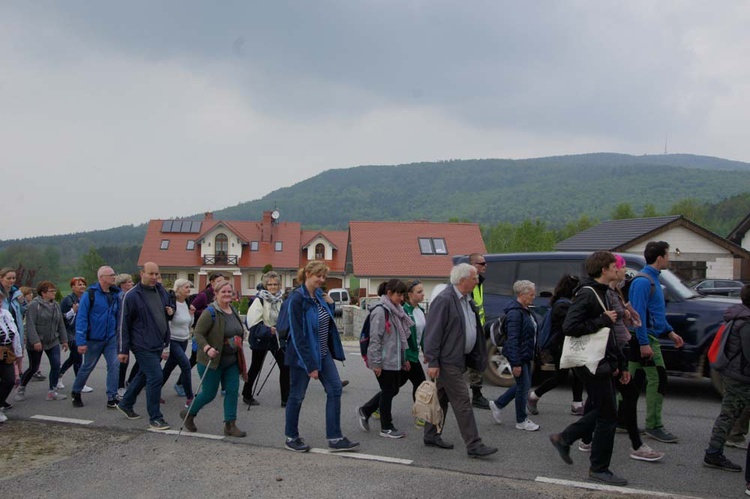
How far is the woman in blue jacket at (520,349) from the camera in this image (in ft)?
23.2

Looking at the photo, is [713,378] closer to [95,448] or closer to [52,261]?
[95,448]

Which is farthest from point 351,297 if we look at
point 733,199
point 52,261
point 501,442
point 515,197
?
point 515,197

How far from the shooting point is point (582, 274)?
9.32m

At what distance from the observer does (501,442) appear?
6.57 metres

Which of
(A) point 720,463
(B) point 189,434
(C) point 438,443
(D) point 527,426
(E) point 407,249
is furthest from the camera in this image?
(E) point 407,249

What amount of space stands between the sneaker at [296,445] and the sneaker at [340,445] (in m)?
0.24

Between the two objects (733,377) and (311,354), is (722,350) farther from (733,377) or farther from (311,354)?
(311,354)

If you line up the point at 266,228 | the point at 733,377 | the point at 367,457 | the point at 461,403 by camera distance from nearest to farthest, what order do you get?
the point at 733,377, the point at 461,403, the point at 367,457, the point at 266,228

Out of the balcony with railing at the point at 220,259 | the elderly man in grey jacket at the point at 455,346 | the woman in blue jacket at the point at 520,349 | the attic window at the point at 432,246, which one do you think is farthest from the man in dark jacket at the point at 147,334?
the balcony with railing at the point at 220,259

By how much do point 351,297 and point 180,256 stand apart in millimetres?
18458

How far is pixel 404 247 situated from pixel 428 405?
39666 millimetres

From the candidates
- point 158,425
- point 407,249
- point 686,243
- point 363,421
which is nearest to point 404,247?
point 407,249

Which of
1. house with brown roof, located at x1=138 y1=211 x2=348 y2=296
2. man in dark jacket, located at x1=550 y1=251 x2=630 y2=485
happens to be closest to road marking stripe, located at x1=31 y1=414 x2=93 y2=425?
man in dark jacket, located at x1=550 y1=251 x2=630 y2=485

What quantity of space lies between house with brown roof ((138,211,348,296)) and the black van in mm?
44630
